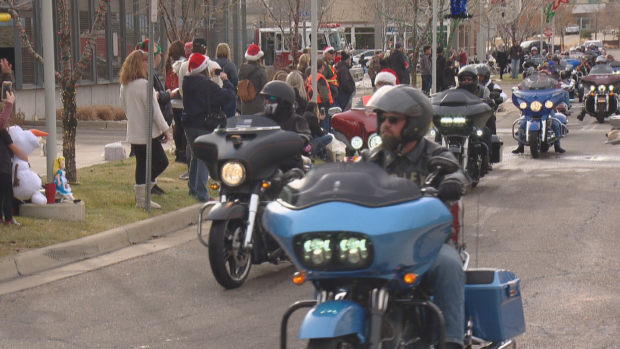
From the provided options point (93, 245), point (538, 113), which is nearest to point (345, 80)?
point (538, 113)

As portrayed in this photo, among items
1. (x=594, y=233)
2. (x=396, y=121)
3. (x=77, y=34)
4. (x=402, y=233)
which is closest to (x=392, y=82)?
(x=594, y=233)

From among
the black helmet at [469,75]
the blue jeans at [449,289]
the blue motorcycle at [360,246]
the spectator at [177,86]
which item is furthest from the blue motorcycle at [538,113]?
the blue motorcycle at [360,246]

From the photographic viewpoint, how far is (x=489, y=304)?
5027 millimetres

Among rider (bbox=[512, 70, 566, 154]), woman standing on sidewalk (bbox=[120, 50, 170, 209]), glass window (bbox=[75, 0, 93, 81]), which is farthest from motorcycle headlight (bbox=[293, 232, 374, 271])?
glass window (bbox=[75, 0, 93, 81])

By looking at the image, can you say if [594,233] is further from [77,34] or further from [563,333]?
[77,34]

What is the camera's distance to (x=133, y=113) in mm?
11320

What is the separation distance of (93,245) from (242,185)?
92.1 inches

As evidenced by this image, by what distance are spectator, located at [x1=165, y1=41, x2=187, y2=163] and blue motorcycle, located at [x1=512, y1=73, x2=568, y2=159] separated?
6067mm

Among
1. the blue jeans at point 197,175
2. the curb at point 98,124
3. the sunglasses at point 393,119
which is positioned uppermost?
the sunglasses at point 393,119

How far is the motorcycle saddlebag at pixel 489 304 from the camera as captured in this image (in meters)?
5.02

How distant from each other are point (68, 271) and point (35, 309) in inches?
52.7

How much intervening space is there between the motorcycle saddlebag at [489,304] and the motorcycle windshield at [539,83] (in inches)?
512

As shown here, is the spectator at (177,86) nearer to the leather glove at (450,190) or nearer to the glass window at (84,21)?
the leather glove at (450,190)

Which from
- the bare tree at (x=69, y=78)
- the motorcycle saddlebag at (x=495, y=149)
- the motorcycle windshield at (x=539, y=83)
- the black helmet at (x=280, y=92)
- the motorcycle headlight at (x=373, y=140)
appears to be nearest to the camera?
the black helmet at (x=280, y=92)
